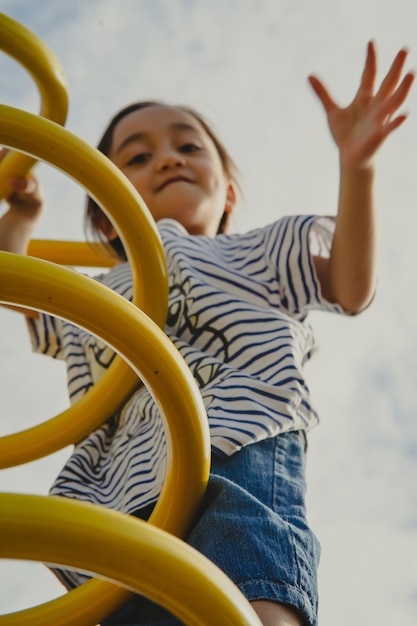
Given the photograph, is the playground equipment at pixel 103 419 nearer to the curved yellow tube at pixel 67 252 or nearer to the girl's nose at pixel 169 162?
the curved yellow tube at pixel 67 252

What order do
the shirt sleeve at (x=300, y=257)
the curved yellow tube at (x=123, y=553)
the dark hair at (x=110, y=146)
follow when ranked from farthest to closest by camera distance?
the dark hair at (x=110, y=146)
the shirt sleeve at (x=300, y=257)
the curved yellow tube at (x=123, y=553)

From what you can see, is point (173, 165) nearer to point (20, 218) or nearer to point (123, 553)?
point (20, 218)

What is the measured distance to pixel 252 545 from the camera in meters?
1.12

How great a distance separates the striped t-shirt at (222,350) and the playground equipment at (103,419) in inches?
4.6

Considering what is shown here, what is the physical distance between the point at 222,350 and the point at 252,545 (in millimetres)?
525

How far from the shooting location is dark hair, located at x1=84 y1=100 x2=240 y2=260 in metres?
2.42

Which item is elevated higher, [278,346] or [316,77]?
[316,77]

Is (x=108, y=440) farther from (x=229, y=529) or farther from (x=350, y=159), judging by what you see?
(x=350, y=159)

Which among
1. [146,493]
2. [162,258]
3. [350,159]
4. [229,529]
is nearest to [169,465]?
[229,529]

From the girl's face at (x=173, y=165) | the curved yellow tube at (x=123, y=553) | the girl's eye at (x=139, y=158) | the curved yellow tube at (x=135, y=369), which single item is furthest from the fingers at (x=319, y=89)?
the curved yellow tube at (x=123, y=553)

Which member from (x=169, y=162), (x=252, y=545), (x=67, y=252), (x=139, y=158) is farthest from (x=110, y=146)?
(x=252, y=545)

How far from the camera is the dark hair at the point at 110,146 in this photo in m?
2.42

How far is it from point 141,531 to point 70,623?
40 centimetres

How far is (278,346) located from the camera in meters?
1.55
